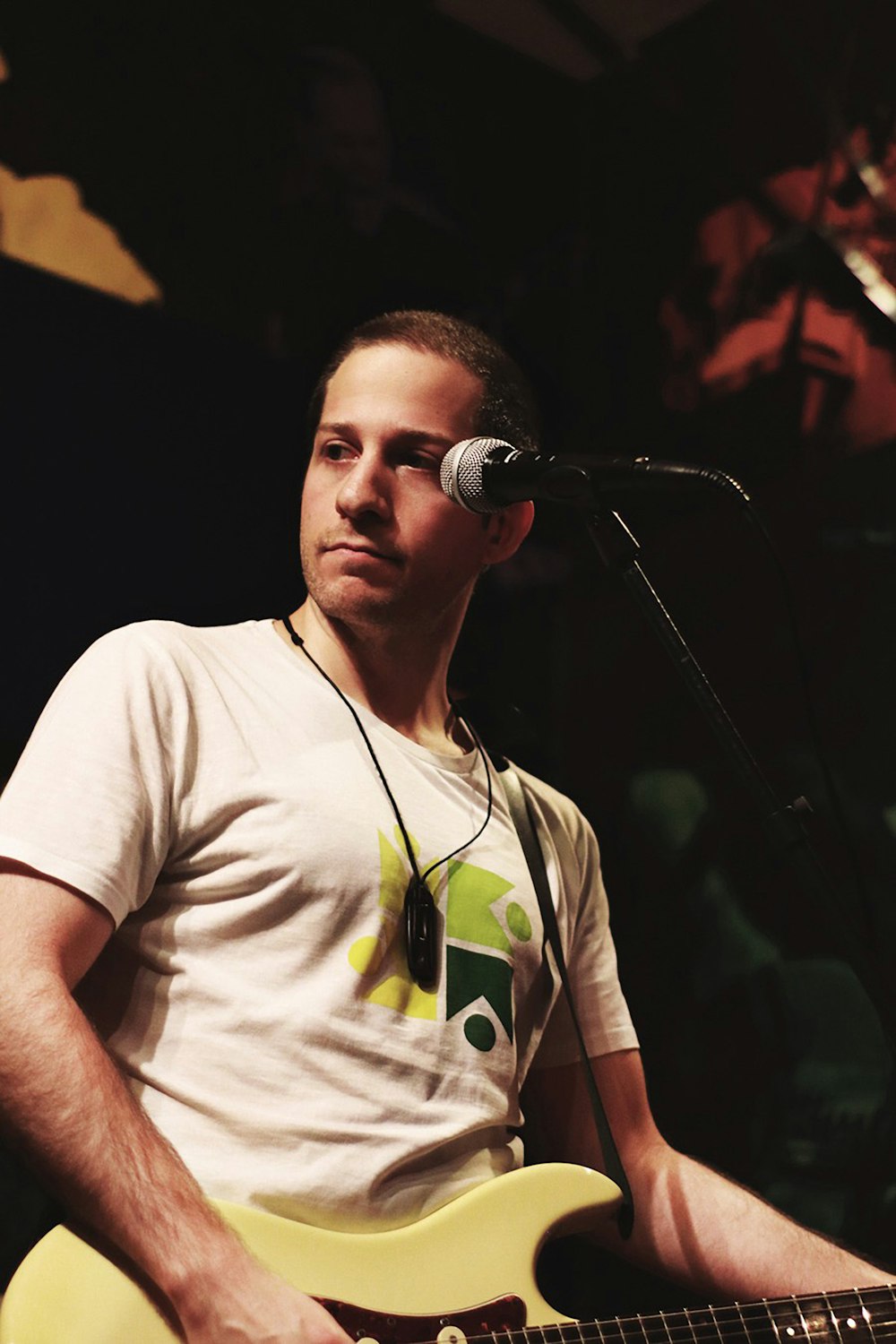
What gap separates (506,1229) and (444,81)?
8.16 ft

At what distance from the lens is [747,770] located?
1.41 meters

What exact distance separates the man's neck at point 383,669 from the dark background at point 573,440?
0.17 meters

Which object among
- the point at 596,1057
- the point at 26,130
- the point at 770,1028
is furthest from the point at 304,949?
the point at 26,130

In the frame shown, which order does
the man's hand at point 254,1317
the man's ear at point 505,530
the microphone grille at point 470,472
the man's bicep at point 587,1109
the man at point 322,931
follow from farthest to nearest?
the man's ear at point 505,530 < the man's bicep at point 587,1109 < the microphone grille at point 470,472 < the man at point 322,931 < the man's hand at point 254,1317

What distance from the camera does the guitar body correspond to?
1.19m

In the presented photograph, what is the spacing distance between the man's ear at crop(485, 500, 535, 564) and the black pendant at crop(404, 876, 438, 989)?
68 centimetres

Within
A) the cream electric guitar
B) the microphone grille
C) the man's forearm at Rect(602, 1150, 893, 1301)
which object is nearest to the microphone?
the microphone grille

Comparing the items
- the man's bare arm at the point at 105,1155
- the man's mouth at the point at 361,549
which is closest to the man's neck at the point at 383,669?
the man's mouth at the point at 361,549

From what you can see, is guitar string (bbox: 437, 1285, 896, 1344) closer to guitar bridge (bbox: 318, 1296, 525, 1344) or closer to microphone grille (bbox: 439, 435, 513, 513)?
guitar bridge (bbox: 318, 1296, 525, 1344)

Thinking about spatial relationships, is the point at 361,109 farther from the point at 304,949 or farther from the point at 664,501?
the point at 304,949

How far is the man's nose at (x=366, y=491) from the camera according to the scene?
1.83 metres

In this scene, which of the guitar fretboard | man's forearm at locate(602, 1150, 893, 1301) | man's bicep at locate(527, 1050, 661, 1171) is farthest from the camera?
man's bicep at locate(527, 1050, 661, 1171)

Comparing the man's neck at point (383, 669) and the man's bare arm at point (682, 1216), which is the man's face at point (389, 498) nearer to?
the man's neck at point (383, 669)

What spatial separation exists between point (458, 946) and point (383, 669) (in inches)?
18.3
